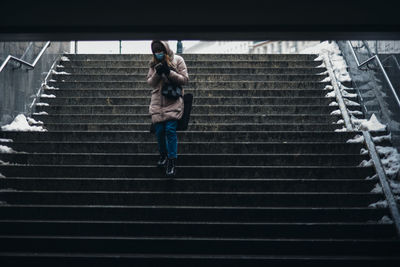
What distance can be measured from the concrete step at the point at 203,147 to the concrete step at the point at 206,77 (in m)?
2.66

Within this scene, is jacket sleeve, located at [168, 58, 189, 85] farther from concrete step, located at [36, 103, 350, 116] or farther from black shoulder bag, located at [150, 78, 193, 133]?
concrete step, located at [36, 103, 350, 116]

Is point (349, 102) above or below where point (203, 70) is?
below

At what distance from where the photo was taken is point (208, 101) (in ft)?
29.6

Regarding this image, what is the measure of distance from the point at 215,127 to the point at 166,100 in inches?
70.6

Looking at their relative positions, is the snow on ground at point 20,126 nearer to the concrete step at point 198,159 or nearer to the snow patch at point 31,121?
the snow patch at point 31,121

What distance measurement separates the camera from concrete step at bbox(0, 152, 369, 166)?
694 cm
